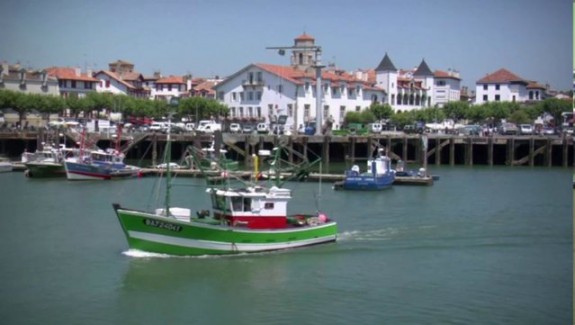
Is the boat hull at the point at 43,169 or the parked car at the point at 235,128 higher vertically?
the parked car at the point at 235,128

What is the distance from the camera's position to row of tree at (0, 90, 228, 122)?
8894 cm

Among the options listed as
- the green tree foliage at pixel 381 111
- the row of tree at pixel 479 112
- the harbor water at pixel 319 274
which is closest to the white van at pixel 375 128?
the row of tree at pixel 479 112

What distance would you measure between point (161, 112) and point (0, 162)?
3647 centimetres

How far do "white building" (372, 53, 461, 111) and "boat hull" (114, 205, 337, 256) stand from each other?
78306 mm

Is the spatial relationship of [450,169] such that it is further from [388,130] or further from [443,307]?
[443,307]

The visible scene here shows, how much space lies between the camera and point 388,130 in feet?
317

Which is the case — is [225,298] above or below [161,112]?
below

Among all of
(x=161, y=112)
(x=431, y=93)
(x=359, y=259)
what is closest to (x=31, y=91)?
(x=161, y=112)

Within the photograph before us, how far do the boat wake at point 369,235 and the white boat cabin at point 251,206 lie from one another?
4.23 m

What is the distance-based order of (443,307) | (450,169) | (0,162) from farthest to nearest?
(450,169)
(0,162)
(443,307)

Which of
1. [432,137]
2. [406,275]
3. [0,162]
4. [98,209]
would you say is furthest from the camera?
[432,137]

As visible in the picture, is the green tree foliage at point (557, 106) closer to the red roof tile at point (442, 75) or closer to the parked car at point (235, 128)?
the red roof tile at point (442, 75)

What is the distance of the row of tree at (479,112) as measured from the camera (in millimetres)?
101625

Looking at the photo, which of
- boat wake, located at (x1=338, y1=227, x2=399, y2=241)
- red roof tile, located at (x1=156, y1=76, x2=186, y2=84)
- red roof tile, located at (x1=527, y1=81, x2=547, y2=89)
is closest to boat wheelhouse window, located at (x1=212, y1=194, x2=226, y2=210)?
boat wake, located at (x1=338, y1=227, x2=399, y2=241)
